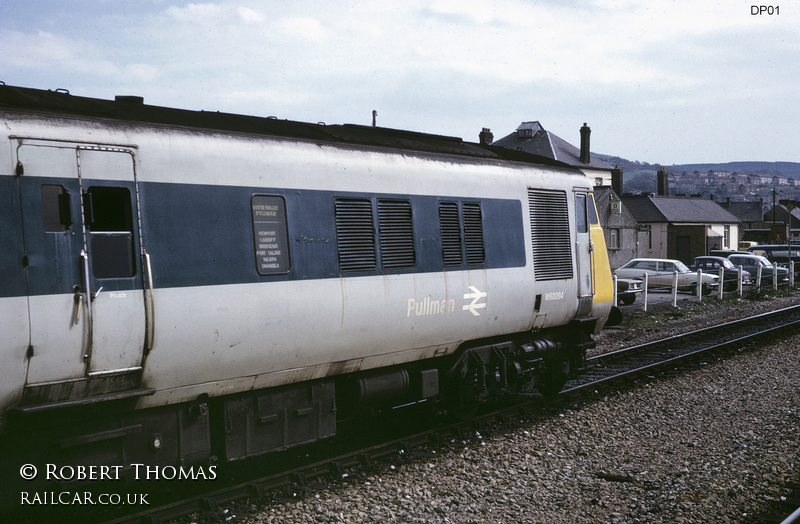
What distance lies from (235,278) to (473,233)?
11.8 feet

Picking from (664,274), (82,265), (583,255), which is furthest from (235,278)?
(664,274)

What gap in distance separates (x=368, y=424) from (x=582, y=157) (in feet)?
194

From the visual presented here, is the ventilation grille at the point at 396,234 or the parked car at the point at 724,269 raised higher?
the ventilation grille at the point at 396,234

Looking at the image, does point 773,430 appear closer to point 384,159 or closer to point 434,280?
point 434,280

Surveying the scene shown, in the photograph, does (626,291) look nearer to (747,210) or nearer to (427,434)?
(427,434)

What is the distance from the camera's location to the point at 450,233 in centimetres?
898

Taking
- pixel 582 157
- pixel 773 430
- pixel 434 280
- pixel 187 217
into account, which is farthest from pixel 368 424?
pixel 582 157

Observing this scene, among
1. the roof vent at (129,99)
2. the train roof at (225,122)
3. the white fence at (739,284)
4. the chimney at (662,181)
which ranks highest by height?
the chimney at (662,181)

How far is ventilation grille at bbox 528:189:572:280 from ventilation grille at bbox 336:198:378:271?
311 centimetres

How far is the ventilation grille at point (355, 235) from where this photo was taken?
7.74m

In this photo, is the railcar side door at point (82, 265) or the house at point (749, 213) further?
the house at point (749, 213)

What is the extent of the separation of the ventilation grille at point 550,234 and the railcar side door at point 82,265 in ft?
19.4

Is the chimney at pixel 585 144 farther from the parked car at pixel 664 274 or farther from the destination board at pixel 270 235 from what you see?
the destination board at pixel 270 235

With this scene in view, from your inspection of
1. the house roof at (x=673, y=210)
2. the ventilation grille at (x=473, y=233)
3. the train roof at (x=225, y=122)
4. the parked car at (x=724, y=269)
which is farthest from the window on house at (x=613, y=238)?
the ventilation grille at (x=473, y=233)
